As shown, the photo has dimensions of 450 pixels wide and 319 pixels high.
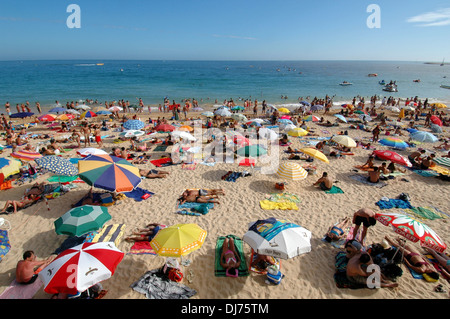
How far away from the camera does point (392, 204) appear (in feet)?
26.8

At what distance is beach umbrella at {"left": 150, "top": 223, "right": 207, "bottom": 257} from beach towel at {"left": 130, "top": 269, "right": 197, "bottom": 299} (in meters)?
0.94

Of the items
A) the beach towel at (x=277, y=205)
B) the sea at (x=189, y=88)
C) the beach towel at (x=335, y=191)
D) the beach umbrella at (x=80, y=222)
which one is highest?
the sea at (x=189, y=88)

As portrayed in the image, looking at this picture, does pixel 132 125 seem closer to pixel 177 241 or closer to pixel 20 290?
pixel 20 290

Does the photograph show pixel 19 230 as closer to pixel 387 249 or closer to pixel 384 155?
pixel 387 249

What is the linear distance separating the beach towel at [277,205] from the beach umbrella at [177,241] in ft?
11.7

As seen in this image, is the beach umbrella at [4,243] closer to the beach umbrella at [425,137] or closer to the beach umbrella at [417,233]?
the beach umbrella at [417,233]

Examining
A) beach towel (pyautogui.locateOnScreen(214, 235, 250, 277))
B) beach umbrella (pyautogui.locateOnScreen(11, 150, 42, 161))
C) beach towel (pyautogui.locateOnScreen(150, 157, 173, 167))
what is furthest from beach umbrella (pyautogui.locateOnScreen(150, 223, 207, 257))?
beach umbrella (pyautogui.locateOnScreen(11, 150, 42, 161))

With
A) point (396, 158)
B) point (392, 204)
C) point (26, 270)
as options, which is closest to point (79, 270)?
point (26, 270)

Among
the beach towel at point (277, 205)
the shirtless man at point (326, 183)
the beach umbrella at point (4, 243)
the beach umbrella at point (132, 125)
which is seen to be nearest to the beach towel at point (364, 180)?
the shirtless man at point (326, 183)

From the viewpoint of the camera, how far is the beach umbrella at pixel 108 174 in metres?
6.74

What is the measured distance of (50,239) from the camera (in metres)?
6.23

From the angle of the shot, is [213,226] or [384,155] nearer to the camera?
[213,226]
